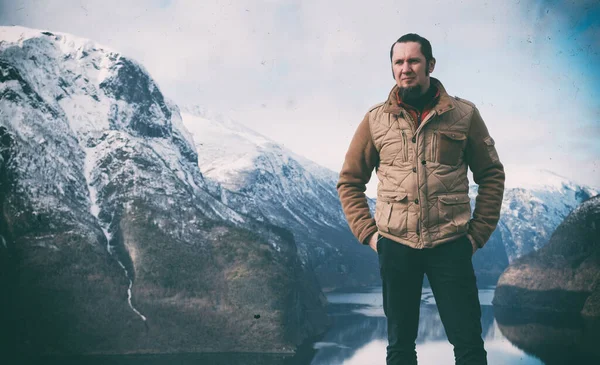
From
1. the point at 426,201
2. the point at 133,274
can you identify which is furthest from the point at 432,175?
the point at 133,274

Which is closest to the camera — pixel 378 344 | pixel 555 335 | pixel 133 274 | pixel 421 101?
pixel 421 101

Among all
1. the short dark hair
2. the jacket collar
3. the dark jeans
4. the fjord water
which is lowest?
the fjord water

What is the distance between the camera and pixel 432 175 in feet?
16.6

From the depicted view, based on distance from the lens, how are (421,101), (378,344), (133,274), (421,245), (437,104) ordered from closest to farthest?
(421,245)
(437,104)
(421,101)
(378,344)
(133,274)

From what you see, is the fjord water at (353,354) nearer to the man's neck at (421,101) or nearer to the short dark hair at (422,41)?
the man's neck at (421,101)

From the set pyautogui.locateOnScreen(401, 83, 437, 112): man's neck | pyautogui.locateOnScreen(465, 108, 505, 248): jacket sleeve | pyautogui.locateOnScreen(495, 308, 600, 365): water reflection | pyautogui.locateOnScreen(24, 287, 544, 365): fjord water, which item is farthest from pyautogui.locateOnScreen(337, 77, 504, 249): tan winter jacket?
pyautogui.locateOnScreen(495, 308, 600, 365): water reflection

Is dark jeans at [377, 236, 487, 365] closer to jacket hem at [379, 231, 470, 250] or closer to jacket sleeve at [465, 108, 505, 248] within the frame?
jacket hem at [379, 231, 470, 250]

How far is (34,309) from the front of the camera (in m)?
162

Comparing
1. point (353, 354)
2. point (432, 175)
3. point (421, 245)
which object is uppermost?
point (432, 175)

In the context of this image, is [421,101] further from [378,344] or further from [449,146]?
[378,344]

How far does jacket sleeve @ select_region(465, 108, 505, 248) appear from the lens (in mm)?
5109

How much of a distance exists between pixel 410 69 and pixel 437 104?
42 centimetres

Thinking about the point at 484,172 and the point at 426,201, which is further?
A: the point at 484,172

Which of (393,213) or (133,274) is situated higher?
(393,213)
